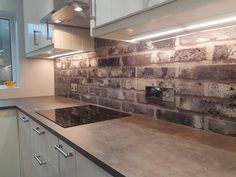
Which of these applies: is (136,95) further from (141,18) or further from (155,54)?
(141,18)

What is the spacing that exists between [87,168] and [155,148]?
281mm

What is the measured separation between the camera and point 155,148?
0.80 meters

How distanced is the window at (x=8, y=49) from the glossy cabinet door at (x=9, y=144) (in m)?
0.83

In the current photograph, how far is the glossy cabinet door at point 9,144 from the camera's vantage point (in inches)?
75.2

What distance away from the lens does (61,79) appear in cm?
252

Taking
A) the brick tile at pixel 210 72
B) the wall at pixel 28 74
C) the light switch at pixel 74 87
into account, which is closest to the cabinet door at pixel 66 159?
the brick tile at pixel 210 72

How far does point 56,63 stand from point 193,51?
198cm

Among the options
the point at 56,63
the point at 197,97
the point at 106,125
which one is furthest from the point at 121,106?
the point at 56,63

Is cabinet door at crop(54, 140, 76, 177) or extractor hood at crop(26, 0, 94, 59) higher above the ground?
extractor hood at crop(26, 0, 94, 59)

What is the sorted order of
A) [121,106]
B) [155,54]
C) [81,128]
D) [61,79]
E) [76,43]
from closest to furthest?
[81,128], [155,54], [121,106], [76,43], [61,79]

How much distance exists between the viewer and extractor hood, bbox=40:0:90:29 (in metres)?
1.20

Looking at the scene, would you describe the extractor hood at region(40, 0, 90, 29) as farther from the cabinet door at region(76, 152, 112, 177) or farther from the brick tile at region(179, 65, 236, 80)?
the cabinet door at region(76, 152, 112, 177)

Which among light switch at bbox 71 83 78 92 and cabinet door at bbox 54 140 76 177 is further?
light switch at bbox 71 83 78 92

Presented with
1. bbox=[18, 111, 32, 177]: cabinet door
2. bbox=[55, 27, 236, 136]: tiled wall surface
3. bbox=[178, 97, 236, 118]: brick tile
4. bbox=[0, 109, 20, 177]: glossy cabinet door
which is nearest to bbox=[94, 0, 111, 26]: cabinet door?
bbox=[55, 27, 236, 136]: tiled wall surface
